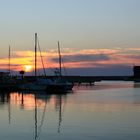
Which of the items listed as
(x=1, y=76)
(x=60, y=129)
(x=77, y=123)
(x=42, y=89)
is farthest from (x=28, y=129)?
(x=1, y=76)

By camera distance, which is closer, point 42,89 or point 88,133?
point 88,133

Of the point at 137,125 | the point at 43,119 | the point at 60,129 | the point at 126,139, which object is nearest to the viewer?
the point at 126,139

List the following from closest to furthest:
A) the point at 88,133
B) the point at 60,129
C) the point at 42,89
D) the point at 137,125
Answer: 1. the point at 88,133
2. the point at 60,129
3. the point at 137,125
4. the point at 42,89

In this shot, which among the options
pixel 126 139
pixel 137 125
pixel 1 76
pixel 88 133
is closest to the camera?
pixel 126 139

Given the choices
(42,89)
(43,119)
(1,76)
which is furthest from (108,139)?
(1,76)

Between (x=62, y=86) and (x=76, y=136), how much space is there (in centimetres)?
6247

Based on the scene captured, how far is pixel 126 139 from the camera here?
23.8 meters

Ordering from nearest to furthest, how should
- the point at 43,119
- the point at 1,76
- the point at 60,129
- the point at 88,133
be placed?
the point at 88,133 → the point at 60,129 → the point at 43,119 → the point at 1,76

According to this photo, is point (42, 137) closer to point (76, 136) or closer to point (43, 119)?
point (76, 136)

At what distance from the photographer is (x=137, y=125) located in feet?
98.9

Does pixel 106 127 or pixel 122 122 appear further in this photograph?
pixel 122 122

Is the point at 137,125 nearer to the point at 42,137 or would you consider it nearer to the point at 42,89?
the point at 42,137

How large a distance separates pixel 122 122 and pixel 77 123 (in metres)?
3.14

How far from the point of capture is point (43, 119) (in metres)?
34.4
